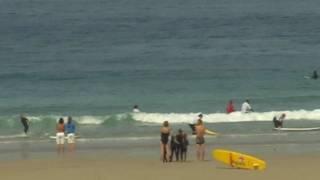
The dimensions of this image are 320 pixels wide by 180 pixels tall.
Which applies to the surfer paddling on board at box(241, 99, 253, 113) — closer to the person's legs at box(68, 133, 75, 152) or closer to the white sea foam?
the white sea foam

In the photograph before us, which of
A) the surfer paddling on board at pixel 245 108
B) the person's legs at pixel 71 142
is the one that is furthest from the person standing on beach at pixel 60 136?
the surfer paddling on board at pixel 245 108

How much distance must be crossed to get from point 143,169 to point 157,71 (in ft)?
96.7

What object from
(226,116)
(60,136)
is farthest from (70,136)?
(226,116)

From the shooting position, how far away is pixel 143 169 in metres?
Result: 24.1

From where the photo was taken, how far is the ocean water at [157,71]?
3828 cm

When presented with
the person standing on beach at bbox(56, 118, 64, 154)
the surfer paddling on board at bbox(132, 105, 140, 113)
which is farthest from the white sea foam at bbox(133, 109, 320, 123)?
the person standing on beach at bbox(56, 118, 64, 154)

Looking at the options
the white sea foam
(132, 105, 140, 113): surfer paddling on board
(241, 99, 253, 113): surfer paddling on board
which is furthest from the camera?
(132, 105, 140, 113): surfer paddling on board

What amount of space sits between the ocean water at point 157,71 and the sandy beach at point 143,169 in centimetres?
515

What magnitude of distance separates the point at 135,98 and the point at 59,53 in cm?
1770

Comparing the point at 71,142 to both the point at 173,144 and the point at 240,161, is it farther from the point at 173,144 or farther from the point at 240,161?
the point at 240,161

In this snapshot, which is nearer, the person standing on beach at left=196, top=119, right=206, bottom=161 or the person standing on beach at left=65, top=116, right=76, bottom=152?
the person standing on beach at left=196, top=119, right=206, bottom=161

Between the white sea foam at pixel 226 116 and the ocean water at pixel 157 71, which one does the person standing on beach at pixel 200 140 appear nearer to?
the ocean water at pixel 157 71

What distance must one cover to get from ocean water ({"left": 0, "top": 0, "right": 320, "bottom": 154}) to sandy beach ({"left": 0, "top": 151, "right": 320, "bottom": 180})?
203 inches

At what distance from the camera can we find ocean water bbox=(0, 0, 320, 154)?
38281mm
